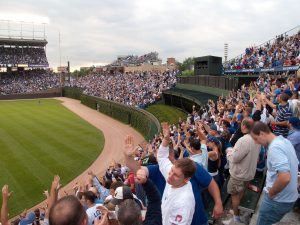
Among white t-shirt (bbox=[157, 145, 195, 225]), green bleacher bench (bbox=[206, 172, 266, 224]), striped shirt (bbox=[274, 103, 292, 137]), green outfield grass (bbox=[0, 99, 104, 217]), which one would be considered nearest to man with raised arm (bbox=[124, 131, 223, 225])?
white t-shirt (bbox=[157, 145, 195, 225])

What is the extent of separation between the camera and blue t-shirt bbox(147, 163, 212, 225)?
3.82 meters

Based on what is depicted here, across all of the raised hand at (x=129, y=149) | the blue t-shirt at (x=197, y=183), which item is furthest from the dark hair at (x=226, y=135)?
the raised hand at (x=129, y=149)

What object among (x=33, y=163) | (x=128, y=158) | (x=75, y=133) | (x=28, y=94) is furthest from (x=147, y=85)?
(x=128, y=158)

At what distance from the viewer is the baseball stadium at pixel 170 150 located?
3932 mm

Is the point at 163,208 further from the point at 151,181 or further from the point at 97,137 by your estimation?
the point at 97,137

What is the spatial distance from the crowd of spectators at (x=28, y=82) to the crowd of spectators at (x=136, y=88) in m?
22.7

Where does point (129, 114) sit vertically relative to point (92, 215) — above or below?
below

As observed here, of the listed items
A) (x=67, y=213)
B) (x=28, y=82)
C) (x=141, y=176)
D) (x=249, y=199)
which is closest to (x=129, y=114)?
(x=249, y=199)

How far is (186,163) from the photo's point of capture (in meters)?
3.63

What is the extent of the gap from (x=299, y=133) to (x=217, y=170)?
1618 mm

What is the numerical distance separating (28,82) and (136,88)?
4374 cm

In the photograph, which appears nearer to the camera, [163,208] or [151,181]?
[163,208]

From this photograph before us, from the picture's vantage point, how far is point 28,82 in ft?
261

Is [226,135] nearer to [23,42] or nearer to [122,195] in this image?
[122,195]
